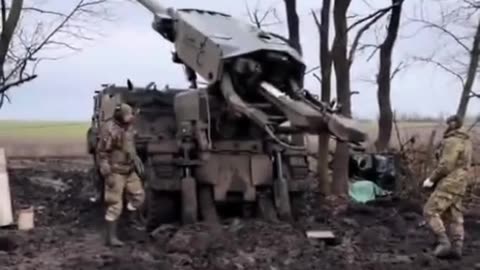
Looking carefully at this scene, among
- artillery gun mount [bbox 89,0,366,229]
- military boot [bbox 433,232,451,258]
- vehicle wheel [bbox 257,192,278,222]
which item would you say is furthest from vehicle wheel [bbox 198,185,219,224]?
military boot [bbox 433,232,451,258]

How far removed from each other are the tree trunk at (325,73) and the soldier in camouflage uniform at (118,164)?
6717 millimetres

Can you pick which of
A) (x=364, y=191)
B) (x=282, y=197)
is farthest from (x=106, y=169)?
(x=364, y=191)

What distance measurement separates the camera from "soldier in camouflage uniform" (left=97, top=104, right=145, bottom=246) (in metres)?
14.8

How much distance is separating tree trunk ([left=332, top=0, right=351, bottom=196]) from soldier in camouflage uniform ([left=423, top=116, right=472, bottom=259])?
22.9 feet

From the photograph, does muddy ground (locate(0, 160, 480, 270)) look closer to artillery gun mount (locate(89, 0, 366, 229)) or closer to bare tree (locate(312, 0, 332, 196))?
artillery gun mount (locate(89, 0, 366, 229))

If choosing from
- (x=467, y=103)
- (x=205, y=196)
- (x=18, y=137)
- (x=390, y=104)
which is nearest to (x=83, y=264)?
(x=205, y=196)

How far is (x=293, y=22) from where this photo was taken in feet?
73.8

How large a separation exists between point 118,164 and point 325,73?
7.74 metres

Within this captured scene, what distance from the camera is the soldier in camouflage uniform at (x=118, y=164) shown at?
48.5ft

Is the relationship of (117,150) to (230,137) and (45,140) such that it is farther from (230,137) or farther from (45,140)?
(45,140)

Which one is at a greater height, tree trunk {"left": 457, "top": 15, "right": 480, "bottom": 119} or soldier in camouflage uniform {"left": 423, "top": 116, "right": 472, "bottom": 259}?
tree trunk {"left": 457, "top": 15, "right": 480, "bottom": 119}

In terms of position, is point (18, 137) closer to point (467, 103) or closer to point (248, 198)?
point (467, 103)

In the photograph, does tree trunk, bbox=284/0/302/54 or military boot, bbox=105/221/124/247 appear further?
tree trunk, bbox=284/0/302/54

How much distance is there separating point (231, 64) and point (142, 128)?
2103 millimetres
